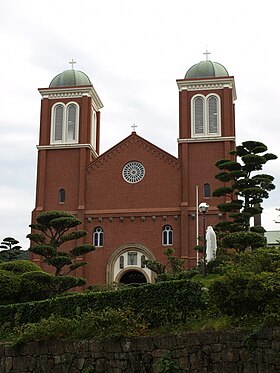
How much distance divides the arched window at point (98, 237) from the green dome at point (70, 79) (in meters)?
11.0

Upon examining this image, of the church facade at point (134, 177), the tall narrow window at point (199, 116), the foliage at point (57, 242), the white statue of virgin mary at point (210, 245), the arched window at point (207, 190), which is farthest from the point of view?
the tall narrow window at point (199, 116)

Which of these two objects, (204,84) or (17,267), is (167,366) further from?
(204,84)

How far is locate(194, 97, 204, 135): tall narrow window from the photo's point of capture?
44812 mm

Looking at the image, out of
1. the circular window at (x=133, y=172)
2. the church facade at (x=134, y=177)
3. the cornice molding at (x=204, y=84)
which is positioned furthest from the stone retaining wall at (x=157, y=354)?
the cornice molding at (x=204, y=84)

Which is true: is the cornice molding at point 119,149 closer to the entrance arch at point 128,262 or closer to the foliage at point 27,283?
the entrance arch at point 128,262

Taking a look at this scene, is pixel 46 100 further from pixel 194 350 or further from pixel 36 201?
pixel 194 350

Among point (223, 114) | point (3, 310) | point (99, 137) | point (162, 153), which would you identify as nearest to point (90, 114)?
point (99, 137)

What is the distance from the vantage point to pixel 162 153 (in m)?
44.5

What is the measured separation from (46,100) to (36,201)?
765cm

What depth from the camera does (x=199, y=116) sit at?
45.2m

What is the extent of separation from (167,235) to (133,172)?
511 cm

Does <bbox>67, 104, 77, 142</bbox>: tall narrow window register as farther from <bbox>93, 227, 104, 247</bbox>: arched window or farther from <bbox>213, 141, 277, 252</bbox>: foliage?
<bbox>213, 141, 277, 252</bbox>: foliage

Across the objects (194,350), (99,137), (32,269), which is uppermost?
(99,137)

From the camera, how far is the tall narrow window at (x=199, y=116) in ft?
147
